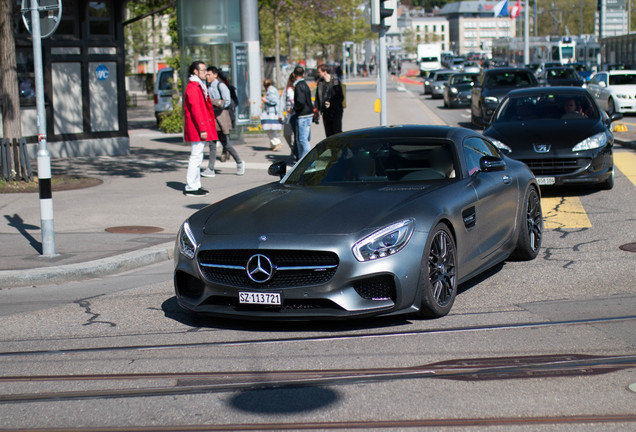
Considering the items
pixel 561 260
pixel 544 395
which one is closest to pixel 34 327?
pixel 544 395

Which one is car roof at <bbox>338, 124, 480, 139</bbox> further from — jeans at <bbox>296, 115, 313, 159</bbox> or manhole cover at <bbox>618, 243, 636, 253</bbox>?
jeans at <bbox>296, 115, 313, 159</bbox>

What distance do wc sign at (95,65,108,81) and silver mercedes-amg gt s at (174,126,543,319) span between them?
43.0 ft

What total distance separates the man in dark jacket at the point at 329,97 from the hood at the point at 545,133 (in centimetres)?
356

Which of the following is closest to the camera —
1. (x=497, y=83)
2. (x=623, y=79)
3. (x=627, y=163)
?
(x=627, y=163)

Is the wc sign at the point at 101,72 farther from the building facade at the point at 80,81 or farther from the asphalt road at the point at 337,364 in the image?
the asphalt road at the point at 337,364

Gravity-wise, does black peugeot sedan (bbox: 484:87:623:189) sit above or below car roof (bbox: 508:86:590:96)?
below

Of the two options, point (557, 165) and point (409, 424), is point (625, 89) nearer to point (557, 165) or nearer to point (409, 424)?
point (557, 165)

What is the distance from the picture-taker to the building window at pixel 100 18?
19.8m

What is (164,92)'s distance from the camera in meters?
32.2

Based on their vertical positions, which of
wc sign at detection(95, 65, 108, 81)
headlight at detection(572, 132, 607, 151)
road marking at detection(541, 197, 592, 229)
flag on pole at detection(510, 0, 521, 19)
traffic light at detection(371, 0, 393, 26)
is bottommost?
road marking at detection(541, 197, 592, 229)

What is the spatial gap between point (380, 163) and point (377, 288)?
180 centimetres

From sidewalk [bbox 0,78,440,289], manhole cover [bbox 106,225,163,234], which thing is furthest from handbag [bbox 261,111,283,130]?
manhole cover [bbox 106,225,163,234]

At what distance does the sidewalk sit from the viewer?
30.6ft

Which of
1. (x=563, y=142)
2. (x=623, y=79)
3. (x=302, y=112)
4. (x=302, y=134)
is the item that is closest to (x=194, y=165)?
Answer: (x=302, y=134)
